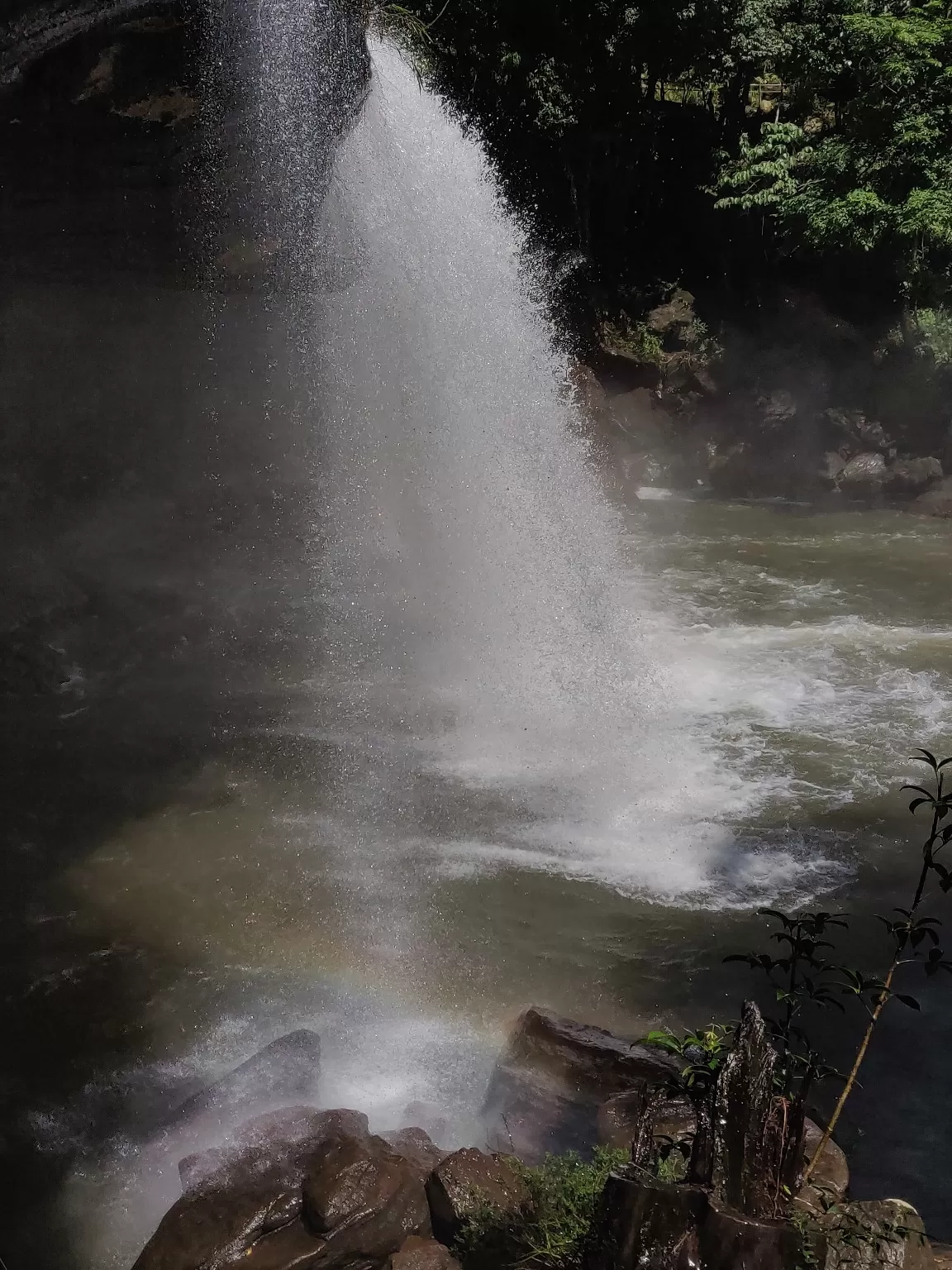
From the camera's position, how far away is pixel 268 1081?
525cm

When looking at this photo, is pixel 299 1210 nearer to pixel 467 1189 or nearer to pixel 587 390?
pixel 467 1189

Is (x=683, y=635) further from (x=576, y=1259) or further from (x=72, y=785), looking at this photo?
(x=576, y=1259)

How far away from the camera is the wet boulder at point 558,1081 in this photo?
16.0ft

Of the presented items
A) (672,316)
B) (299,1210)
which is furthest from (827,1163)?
(672,316)

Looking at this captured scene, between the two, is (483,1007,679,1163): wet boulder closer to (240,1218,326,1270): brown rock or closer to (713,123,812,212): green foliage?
(240,1218,326,1270): brown rock

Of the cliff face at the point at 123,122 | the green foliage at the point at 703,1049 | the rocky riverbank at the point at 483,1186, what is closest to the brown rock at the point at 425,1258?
the rocky riverbank at the point at 483,1186

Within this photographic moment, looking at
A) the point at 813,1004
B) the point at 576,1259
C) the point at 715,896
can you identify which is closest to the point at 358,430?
the point at 715,896

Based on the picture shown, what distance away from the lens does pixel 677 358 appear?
1833 centimetres

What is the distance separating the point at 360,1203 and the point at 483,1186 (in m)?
0.54

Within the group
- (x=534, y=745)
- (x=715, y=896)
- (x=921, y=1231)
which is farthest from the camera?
(x=534, y=745)

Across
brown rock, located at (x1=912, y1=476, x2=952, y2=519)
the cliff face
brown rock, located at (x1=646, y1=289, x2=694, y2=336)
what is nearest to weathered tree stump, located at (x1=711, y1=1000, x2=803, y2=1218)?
the cliff face

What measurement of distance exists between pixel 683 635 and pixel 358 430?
709 cm

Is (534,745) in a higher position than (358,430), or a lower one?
lower

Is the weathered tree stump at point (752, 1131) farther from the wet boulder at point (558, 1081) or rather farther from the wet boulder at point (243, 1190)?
the wet boulder at point (243, 1190)
